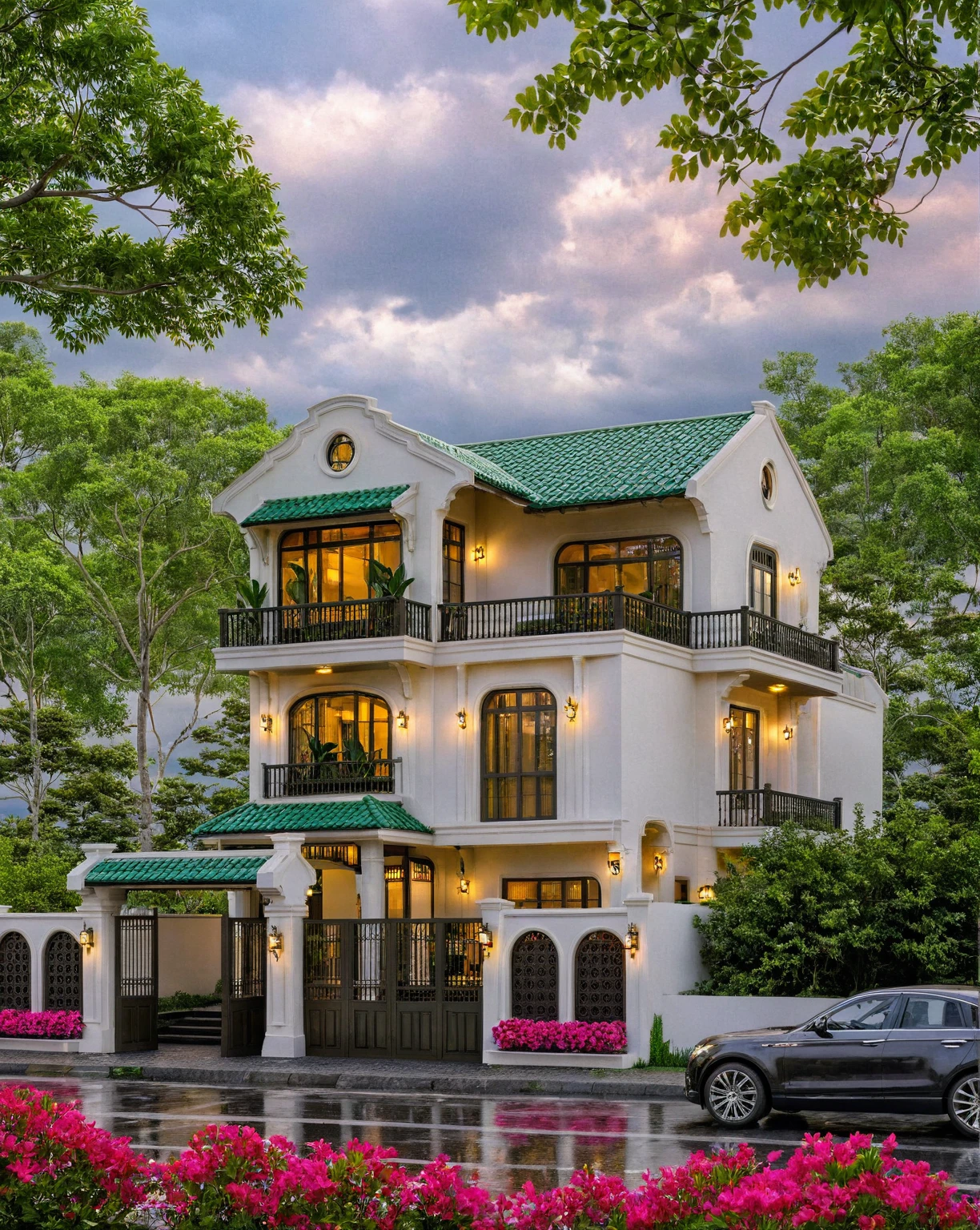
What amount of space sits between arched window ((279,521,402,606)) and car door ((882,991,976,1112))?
18528mm

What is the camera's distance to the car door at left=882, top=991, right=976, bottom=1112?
17000 mm

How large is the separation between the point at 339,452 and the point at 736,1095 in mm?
19978

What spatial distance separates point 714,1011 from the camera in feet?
81.0

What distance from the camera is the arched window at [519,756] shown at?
31750mm

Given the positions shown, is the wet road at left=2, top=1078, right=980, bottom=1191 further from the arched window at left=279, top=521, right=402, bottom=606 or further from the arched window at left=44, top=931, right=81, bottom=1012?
the arched window at left=279, top=521, right=402, bottom=606

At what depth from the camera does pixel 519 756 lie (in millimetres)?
32125

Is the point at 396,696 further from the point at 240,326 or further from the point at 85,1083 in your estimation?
the point at 240,326

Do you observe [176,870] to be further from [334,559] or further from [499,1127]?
[499,1127]

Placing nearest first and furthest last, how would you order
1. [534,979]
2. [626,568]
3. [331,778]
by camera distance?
[534,979] → [331,778] → [626,568]

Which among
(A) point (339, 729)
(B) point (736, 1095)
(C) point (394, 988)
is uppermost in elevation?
(A) point (339, 729)

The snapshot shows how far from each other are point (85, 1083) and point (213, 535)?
82.5ft

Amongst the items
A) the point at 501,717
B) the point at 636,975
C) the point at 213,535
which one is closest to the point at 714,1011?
the point at 636,975

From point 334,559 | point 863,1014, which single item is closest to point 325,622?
point 334,559

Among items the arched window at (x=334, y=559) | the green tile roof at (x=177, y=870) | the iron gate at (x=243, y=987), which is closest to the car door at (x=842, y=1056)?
the iron gate at (x=243, y=987)
